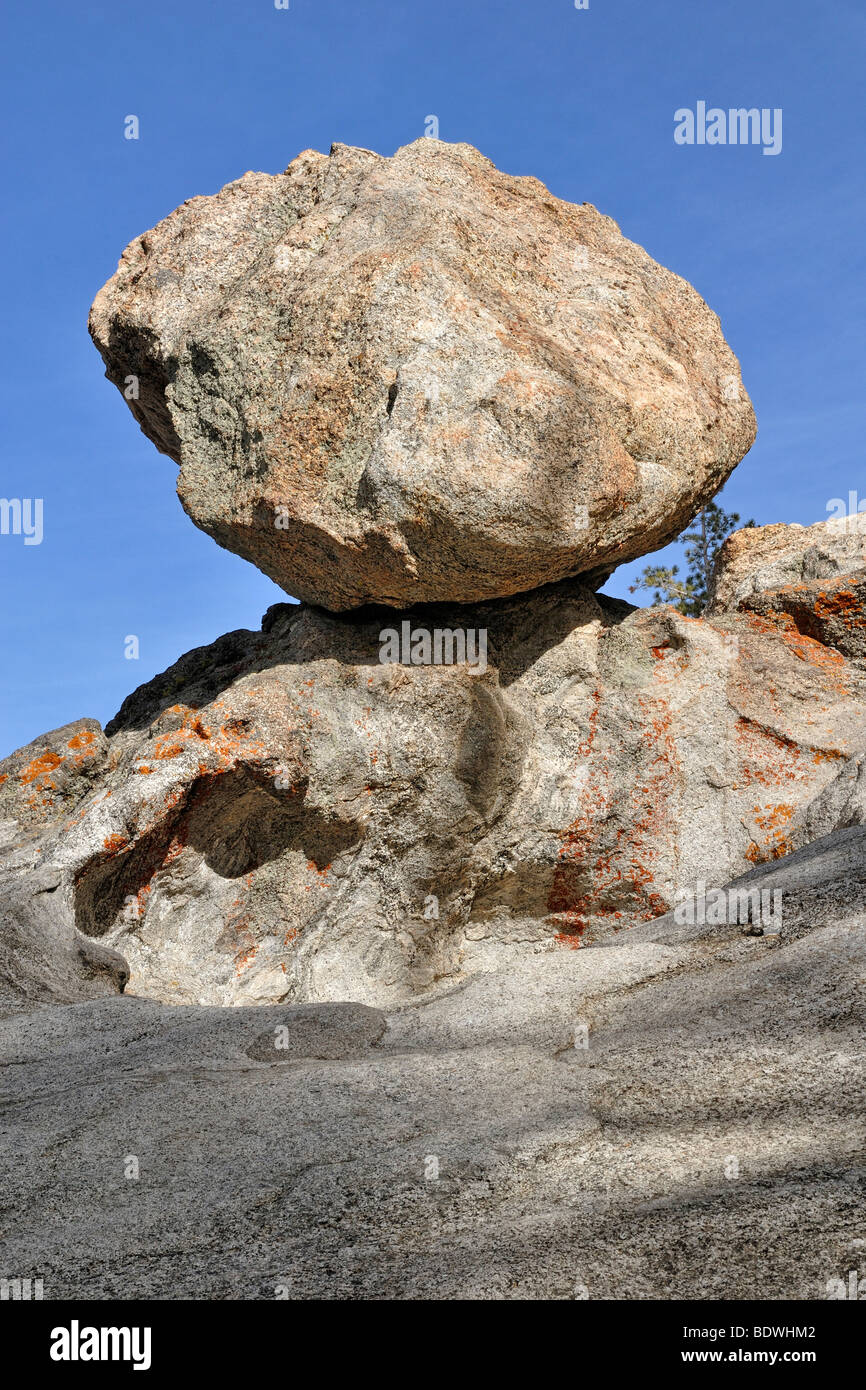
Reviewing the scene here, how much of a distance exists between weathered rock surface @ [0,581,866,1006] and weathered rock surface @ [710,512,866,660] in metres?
0.57

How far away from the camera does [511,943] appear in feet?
28.8

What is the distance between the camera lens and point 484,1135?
4207 millimetres

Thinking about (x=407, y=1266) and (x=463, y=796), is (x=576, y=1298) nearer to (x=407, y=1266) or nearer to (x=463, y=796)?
(x=407, y=1266)

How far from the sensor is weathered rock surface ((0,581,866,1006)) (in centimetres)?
789

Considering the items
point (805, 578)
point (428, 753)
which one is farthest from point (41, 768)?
point (805, 578)

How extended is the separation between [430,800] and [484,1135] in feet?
14.1

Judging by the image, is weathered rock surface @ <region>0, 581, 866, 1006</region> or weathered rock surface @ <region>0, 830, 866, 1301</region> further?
weathered rock surface @ <region>0, 581, 866, 1006</region>

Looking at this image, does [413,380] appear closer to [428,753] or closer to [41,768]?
[428,753]

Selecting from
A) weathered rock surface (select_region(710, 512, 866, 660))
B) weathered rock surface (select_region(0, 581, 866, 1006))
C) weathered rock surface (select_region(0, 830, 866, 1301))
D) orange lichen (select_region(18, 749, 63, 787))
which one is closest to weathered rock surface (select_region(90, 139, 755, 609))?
weathered rock surface (select_region(0, 581, 866, 1006))

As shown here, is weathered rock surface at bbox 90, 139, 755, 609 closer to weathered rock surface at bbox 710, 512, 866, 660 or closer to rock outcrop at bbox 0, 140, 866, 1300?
rock outcrop at bbox 0, 140, 866, 1300

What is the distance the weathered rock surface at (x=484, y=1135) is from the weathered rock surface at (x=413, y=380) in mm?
3358

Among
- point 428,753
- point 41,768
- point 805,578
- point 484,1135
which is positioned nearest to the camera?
point 484,1135

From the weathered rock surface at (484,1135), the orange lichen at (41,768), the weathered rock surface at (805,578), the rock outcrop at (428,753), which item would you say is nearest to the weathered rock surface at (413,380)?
the rock outcrop at (428,753)
